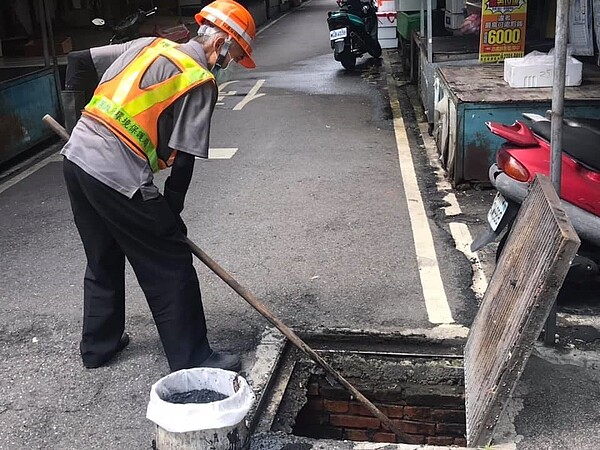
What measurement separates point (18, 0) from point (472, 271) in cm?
1274

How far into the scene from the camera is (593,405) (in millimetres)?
3314

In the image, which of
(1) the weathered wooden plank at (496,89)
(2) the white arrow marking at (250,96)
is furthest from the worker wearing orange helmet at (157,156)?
(2) the white arrow marking at (250,96)

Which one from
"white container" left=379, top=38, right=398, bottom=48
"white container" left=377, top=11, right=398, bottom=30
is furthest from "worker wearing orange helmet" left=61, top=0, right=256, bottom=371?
"white container" left=379, top=38, right=398, bottom=48

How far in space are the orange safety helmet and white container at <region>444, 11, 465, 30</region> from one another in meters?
7.19

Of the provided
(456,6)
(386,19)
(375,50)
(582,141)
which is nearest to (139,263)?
(582,141)

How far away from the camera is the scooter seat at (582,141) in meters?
4.10

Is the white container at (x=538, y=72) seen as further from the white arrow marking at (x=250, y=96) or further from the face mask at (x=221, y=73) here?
the white arrow marking at (x=250, y=96)

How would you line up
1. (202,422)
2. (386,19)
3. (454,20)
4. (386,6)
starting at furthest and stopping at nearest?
1. (386,19)
2. (386,6)
3. (454,20)
4. (202,422)

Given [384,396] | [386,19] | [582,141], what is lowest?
[384,396]

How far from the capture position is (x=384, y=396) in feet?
12.2

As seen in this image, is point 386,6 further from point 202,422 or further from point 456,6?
point 202,422

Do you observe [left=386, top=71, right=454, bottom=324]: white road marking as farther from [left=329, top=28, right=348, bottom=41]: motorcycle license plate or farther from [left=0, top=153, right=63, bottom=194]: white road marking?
[left=329, top=28, right=348, bottom=41]: motorcycle license plate

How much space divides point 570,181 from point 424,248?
1324 millimetres

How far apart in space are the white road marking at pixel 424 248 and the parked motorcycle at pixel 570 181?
0.39 m
